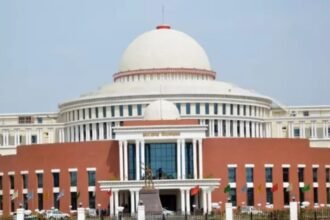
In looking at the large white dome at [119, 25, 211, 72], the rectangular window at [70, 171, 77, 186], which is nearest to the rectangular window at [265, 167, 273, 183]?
the rectangular window at [70, 171, 77, 186]

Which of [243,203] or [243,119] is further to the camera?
[243,119]

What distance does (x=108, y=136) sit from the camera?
114m

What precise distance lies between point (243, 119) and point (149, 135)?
913 inches

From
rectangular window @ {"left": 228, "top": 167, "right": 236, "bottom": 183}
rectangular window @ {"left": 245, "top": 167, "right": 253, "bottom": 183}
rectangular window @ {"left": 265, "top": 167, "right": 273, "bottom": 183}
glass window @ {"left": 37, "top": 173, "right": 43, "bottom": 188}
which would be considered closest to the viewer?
rectangular window @ {"left": 228, "top": 167, "right": 236, "bottom": 183}

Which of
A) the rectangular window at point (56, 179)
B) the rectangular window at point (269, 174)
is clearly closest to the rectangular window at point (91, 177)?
the rectangular window at point (56, 179)

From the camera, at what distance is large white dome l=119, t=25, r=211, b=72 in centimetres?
11575

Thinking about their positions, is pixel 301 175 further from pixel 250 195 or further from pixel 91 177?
pixel 91 177

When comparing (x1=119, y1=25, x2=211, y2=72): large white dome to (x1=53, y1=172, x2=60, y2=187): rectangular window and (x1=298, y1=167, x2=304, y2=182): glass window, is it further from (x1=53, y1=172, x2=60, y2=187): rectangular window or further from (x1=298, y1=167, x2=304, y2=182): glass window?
(x1=53, y1=172, x2=60, y2=187): rectangular window

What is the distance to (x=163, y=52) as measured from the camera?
116 meters

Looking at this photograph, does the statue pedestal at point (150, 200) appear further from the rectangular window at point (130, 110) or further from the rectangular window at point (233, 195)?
the rectangular window at point (130, 110)

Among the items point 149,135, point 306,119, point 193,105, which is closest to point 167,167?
point 149,135

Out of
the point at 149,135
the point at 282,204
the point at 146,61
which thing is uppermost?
the point at 146,61

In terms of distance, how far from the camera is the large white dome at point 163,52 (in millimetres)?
115750

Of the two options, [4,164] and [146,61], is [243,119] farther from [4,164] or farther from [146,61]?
[4,164]
